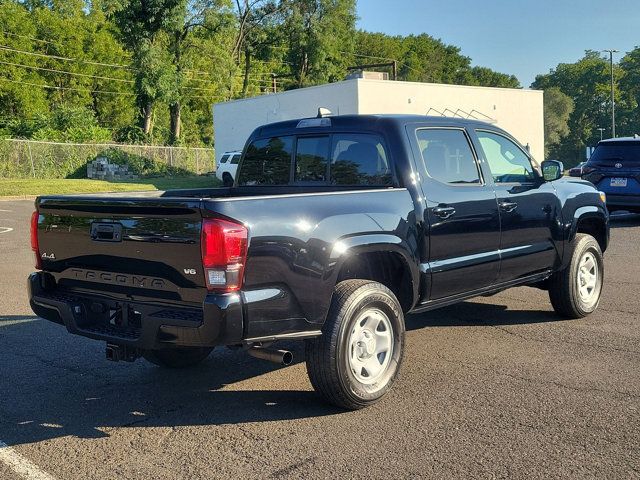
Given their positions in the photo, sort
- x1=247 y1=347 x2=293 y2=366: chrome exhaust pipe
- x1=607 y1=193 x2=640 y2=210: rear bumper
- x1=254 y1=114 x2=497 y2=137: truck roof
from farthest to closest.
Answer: x1=607 y1=193 x2=640 y2=210: rear bumper
x1=254 y1=114 x2=497 y2=137: truck roof
x1=247 y1=347 x2=293 y2=366: chrome exhaust pipe

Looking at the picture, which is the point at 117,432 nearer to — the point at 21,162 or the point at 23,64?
the point at 21,162

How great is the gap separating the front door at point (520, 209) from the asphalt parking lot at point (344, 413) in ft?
2.31

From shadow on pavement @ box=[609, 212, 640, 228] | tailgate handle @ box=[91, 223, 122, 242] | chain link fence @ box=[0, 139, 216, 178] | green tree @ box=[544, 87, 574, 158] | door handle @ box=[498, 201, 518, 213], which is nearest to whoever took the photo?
tailgate handle @ box=[91, 223, 122, 242]

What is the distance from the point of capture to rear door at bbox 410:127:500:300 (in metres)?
5.22

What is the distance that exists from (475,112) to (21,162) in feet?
74.1

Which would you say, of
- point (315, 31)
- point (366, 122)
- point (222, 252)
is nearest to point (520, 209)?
point (366, 122)

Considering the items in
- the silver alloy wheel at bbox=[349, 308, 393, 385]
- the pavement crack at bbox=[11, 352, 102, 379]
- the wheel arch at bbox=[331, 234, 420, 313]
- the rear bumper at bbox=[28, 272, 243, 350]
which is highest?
the wheel arch at bbox=[331, 234, 420, 313]

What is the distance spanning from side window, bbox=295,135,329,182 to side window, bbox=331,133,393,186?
9cm

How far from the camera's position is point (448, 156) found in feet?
18.3

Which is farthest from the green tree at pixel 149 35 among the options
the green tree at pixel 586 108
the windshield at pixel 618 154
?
the green tree at pixel 586 108

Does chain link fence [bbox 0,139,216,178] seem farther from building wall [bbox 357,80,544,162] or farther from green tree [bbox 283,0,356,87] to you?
building wall [bbox 357,80,544,162]

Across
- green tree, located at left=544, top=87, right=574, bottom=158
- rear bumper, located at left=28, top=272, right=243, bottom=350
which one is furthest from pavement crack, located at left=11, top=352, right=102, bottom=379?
green tree, located at left=544, top=87, right=574, bottom=158

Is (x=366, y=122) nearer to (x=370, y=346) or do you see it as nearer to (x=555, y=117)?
(x=370, y=346)

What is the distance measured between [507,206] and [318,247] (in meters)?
2.25
